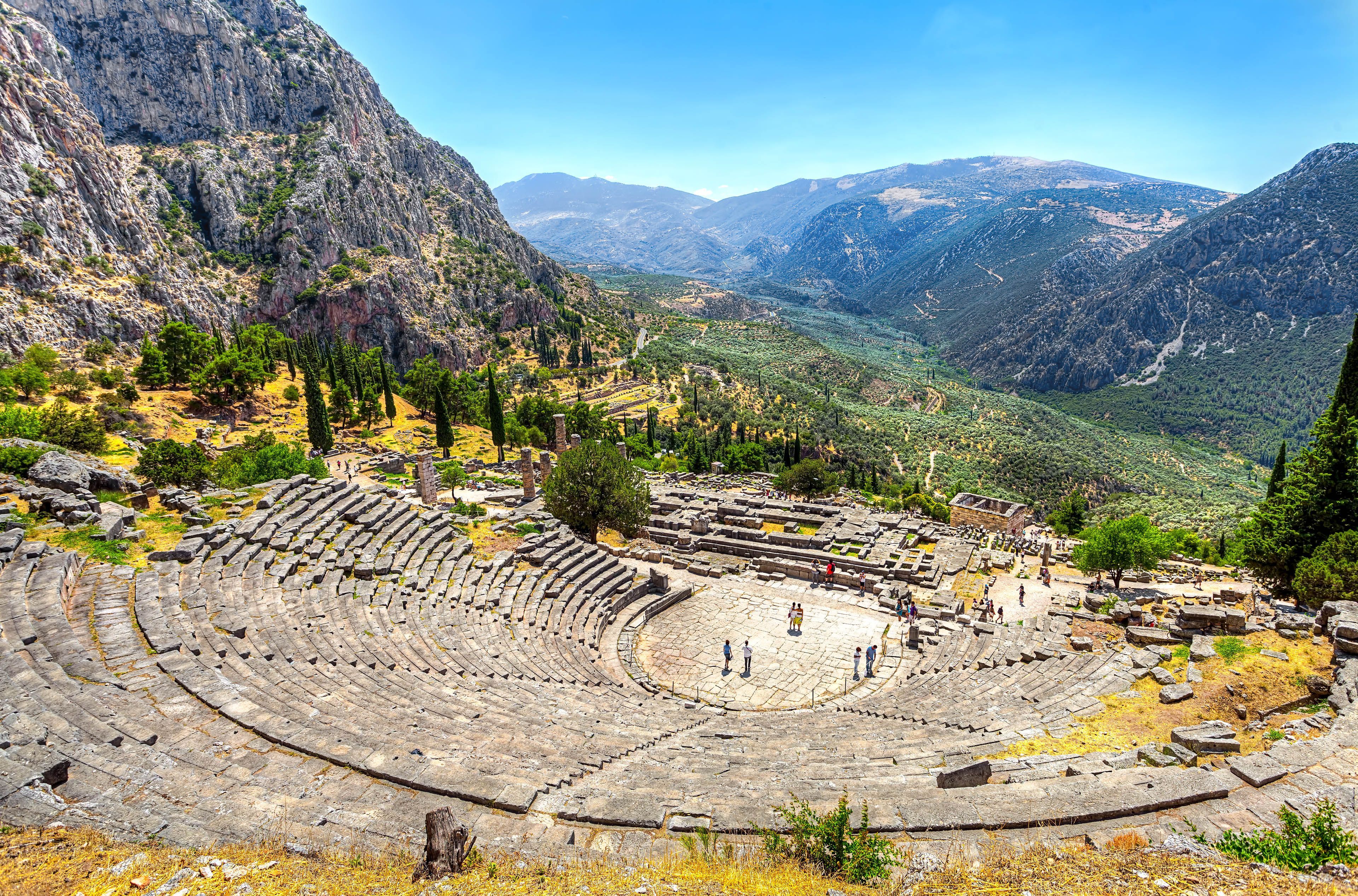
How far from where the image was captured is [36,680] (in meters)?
10.2

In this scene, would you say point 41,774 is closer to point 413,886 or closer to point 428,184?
point 413,886

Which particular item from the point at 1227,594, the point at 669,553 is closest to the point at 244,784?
the point at 669,553

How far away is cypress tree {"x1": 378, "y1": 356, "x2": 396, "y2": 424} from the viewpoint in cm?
6397

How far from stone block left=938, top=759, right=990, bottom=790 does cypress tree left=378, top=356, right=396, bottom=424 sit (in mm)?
63923

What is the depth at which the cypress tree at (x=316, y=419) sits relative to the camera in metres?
50.6

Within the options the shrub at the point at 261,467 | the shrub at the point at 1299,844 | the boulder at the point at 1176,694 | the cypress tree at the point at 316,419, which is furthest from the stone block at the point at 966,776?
the cypress tree at the point at 316,419

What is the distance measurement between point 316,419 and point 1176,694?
56181mm

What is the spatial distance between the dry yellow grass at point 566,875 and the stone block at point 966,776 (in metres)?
2.63

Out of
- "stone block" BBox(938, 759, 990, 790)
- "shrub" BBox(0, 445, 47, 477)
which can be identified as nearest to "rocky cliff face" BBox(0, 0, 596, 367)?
"shrub" BBox(0, 445, 47, 477)

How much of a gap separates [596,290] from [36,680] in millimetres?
164315

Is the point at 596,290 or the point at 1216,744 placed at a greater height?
the point at 596,290

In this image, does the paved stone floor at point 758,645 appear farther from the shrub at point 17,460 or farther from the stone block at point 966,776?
the shrub at point 17,460

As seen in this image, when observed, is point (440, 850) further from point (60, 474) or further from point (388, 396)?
point (388, 396)

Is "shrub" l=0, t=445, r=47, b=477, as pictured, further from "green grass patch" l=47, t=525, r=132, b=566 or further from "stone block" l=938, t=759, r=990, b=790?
"stone block" l=938, t=759, r=990, b=790
